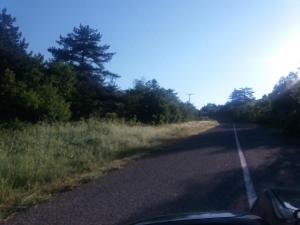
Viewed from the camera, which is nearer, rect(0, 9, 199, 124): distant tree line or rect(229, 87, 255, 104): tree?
rect(0, 9, 199, 124): distant tree line

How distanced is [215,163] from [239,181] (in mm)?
4016

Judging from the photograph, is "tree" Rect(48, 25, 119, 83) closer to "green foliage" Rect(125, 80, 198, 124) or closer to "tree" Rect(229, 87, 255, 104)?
"green foliage" Rect(125, 80, 198, 124)

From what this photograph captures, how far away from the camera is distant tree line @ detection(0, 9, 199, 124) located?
37.2m

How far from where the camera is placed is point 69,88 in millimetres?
49125

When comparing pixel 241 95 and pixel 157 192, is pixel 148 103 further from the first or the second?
pixel 241 95

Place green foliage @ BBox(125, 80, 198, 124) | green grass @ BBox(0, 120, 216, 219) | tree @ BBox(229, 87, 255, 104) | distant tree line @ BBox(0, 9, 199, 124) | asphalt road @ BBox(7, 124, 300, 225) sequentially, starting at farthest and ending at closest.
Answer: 1. tree @ BBox(229, 87, 255, 104)
2. green foliage @ BBox(125, 80, 198, 124)
3. distant tree line @ BBox(0, 9, 199, 124)
4. green grass @ BBox(0, 120, 216, 219)
5. asphalt road @ BBox(7, 124, 300, 225)

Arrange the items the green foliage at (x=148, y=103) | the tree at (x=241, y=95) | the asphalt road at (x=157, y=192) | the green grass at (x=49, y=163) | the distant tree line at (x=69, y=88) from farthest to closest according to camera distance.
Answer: the tree at (x=241, y=95) < the green foliage at (x=148, y=103) < the distant tree line at (x=69, y=88) < the green grass at (x=49, y=163) < the asphalt road at (x=157, y=192)

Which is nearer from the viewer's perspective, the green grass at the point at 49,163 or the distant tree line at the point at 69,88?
the green grass at the point at 49,163

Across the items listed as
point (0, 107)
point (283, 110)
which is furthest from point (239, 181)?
point (283, 110)

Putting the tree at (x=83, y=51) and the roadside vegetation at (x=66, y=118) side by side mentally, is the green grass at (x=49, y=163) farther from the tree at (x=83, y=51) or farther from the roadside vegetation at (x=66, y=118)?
the tree at (x=83, y=51)

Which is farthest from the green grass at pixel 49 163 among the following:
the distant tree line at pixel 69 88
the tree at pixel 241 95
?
the tree at pixel 241 95

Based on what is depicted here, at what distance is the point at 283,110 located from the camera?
147 ft

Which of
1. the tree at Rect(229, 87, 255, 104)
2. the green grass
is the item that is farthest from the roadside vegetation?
the tree at Rect(229, 87, 255, 104)

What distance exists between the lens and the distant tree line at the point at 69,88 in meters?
37.2
